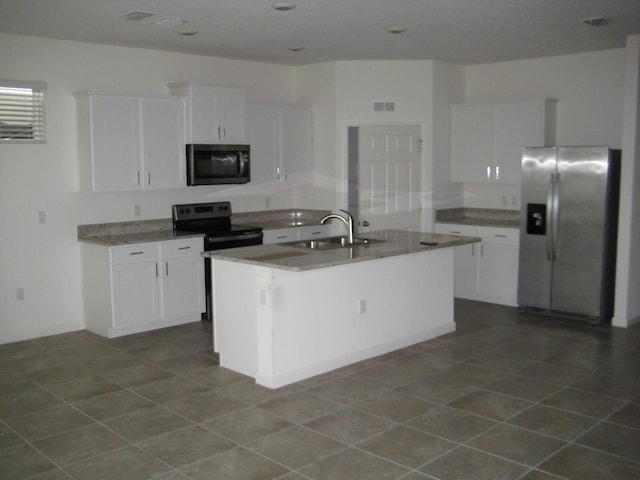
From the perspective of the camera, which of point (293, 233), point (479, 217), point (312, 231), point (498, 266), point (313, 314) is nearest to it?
point (313, 314)

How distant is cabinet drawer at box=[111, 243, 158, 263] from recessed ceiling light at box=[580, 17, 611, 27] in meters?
4.46

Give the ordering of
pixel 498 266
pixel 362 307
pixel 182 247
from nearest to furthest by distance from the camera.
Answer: pixel 362 307, pixel 182 247, pixel 498 266

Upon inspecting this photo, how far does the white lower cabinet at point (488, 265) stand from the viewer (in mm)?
7426

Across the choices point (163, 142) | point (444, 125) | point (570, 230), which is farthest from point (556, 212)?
point (163, 142)

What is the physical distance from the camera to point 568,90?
293 inches

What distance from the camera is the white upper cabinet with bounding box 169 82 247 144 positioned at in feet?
22.4

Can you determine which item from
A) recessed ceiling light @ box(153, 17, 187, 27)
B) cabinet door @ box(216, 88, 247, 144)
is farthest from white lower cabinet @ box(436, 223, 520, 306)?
recessed ceiling light @ box(153, 17, 187, 27)

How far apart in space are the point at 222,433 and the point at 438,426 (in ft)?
4.50

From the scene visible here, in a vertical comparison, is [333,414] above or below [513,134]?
below

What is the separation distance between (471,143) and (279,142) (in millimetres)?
2372

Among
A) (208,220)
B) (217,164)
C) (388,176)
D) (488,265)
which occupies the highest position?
(217,164)

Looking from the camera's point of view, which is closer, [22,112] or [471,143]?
[22,112]

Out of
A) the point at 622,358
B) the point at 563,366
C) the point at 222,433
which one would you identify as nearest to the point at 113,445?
the point at 222,433

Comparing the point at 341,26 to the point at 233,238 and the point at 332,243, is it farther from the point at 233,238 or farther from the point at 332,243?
the point at 233,238
